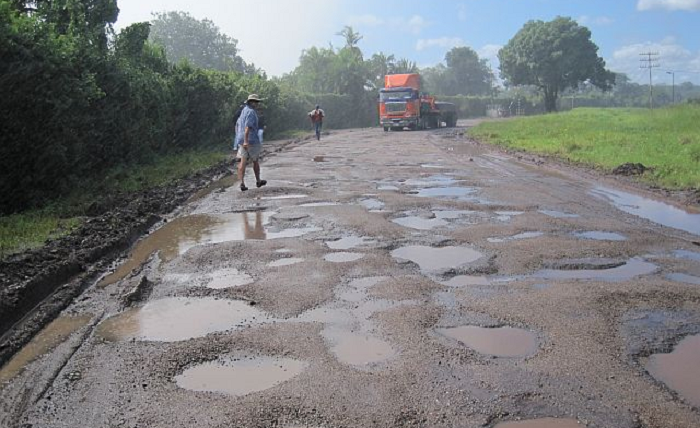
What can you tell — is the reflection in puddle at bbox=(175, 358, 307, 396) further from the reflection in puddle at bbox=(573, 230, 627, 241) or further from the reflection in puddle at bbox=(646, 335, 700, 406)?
the reflection in puddle at bbox=(573, 230, 627, 241)

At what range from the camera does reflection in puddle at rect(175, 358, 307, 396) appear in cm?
384

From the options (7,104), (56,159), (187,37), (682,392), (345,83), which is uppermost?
(187,37)

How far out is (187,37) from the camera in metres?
79.6

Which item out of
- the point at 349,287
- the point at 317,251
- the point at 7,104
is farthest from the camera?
the point at 7,104

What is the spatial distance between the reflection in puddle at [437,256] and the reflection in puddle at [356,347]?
189 cm

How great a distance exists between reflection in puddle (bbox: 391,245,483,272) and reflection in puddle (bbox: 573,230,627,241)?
163 cm

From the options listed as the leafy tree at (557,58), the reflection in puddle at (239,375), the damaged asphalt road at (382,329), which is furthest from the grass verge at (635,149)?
the leafy tree at (557,58)

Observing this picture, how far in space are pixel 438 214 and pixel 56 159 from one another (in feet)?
19.9

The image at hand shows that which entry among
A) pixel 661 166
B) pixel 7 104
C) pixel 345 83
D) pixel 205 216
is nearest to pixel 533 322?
pixel 205 216

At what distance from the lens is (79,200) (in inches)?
408

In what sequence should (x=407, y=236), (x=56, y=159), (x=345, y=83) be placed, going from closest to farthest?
(x=407, y=236) < (x=56, y=159) < (x=345, y=83)

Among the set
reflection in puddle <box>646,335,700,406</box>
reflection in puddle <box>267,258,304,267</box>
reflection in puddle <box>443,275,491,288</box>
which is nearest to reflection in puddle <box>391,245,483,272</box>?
reflection in puddle <box>443,275,491,288</box>

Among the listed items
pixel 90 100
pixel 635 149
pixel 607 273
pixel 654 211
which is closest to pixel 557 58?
pixel 635 149

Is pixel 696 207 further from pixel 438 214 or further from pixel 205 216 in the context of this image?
pixel 205 216
